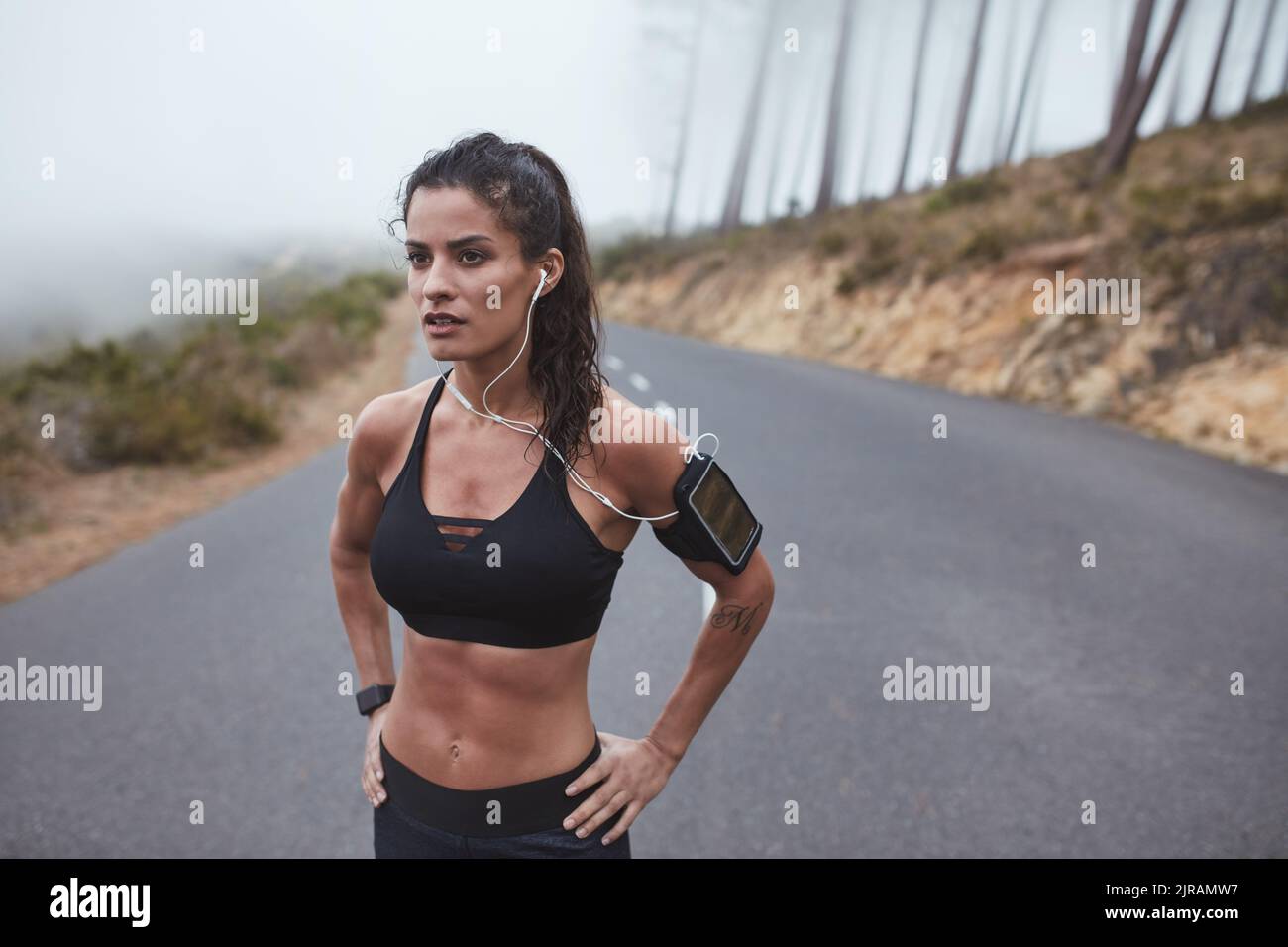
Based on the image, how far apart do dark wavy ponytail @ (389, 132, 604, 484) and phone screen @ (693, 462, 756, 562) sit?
249mm

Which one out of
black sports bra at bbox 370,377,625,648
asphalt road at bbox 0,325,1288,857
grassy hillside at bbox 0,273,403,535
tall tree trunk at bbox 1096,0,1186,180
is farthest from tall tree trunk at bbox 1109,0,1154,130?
black sports bra at bbox 370,377,625,648

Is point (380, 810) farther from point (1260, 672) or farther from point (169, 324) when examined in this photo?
point (169, 324)

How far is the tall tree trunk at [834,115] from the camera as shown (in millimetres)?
28938

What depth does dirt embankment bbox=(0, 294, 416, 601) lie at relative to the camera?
22.5 feet

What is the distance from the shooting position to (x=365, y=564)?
2.04m

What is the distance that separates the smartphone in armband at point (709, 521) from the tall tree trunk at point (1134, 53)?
20.1 meters

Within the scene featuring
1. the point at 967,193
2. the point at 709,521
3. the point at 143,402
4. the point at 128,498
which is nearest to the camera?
the point at 709,521

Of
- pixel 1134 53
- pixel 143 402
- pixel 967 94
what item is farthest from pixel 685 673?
pixel 967 94

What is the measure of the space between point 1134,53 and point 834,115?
1275cm

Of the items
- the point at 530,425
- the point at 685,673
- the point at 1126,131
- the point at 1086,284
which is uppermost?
the point at 1126,131

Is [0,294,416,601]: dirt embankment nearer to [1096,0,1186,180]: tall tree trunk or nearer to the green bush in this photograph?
[1096,0,1186,180]: tall tree trunk

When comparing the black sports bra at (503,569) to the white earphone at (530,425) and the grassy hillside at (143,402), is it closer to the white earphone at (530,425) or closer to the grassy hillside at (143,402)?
the white earphone at (530,425)

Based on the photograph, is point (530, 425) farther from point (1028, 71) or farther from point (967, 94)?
point (1028, 71)

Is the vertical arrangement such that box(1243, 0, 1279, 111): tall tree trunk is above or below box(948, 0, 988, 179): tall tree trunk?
above
